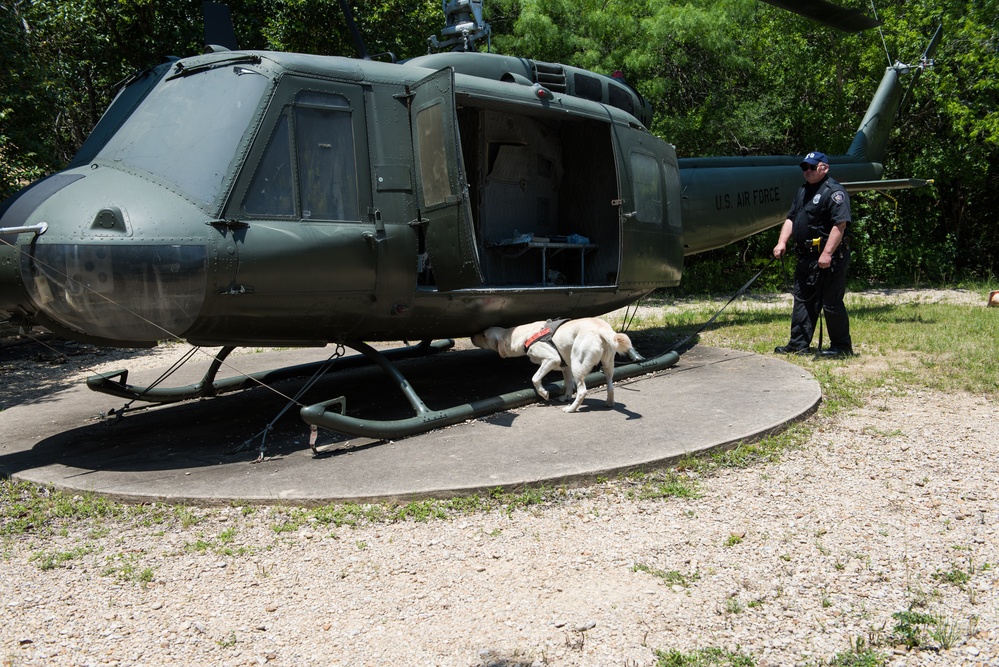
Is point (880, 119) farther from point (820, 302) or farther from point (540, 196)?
point (540, 196)

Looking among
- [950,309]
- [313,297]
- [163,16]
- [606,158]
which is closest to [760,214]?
[606,158]

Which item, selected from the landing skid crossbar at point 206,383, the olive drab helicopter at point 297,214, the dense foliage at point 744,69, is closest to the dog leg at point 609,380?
the olive drab helicopter at point 297,214

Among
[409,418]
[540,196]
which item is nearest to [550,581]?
[409,418]

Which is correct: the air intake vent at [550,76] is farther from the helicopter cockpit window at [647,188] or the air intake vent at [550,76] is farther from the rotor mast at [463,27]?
the helicopter cockpit window at [647,188]

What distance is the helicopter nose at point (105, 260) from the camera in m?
4.20

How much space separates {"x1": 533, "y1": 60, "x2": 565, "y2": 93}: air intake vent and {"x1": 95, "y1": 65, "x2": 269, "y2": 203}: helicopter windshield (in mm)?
2800

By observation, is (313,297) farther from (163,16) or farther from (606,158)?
(163,16)

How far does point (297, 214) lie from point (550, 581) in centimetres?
280

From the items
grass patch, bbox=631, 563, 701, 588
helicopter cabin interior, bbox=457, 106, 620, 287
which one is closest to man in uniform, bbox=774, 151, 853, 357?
helicopter cabin interior, bbox=457, 106, 620, 287

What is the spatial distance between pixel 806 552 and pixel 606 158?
525 centimetres

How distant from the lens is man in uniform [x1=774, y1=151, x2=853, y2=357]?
7.53 meters

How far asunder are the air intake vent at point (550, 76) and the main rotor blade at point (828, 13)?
6.22ft

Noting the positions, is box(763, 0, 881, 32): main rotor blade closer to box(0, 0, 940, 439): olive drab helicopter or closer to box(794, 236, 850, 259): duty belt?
box(0, 0, 940, 439): olive drab helicopter

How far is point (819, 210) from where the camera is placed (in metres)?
7.68
